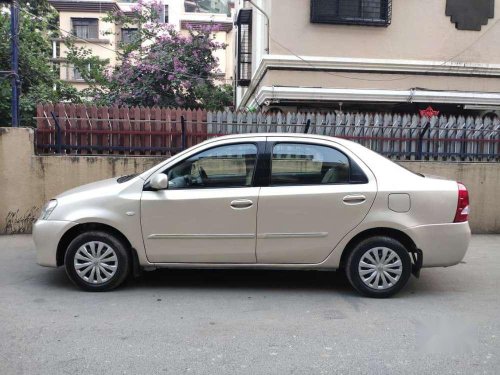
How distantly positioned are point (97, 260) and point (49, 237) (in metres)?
0.55

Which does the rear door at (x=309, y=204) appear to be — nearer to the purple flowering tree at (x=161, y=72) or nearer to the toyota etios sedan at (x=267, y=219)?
the toyota etios sedan at (x=267, y=219)

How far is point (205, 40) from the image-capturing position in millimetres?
17891

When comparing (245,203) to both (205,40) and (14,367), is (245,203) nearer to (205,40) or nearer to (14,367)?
(14,367)

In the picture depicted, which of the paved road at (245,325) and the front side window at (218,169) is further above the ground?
the front side window at (218,169)

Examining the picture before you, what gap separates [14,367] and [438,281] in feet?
14.9

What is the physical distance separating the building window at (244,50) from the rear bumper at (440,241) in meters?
11.2

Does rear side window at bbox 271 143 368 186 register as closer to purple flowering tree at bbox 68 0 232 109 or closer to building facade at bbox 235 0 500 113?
building facade at bbox 235 0 500 113

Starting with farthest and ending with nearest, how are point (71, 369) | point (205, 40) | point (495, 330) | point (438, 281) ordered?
1. point (205, 40)
2. point (438, 281)
3. point (495, 330)
4. point (71, 369)

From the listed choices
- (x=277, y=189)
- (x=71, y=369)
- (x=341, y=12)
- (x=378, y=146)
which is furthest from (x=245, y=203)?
(x=341, y=12)

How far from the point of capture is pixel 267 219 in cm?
506

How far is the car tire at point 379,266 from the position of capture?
508 cm

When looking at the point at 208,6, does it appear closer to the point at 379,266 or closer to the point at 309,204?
the point at 309,204

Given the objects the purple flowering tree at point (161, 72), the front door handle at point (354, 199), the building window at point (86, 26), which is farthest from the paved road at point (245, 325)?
the building window at point (86, 26)

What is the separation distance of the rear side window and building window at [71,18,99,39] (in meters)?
31.9
